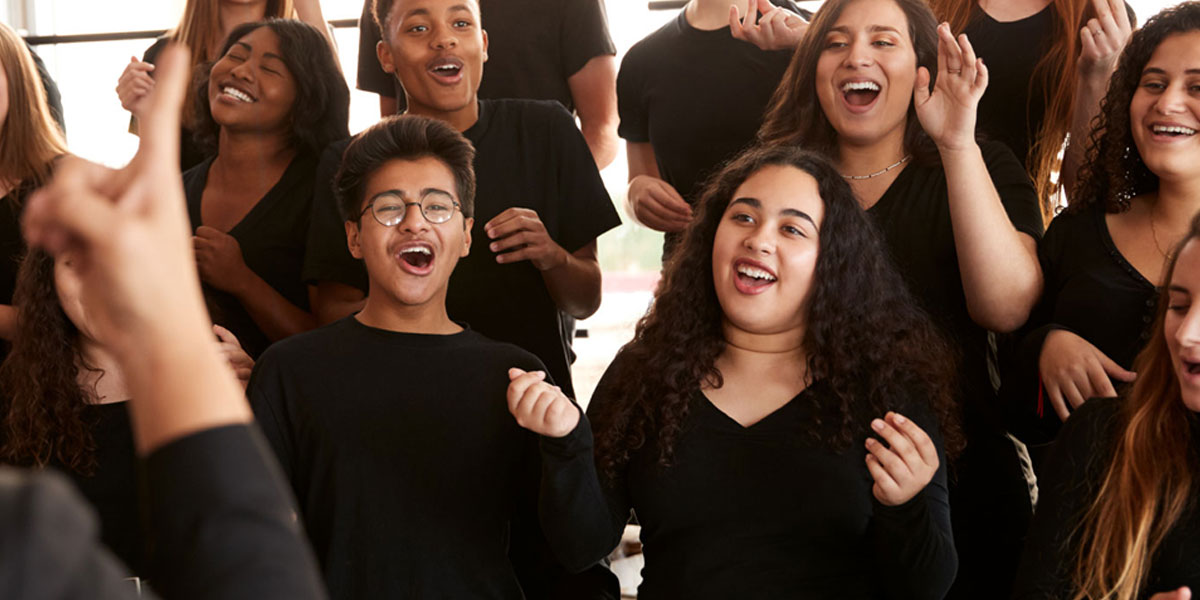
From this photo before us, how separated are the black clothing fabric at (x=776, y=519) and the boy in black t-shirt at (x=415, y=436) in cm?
11

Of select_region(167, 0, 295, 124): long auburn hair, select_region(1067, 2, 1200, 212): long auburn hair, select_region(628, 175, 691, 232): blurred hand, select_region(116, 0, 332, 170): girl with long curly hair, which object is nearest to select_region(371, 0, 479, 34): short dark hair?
select_region(116, 0, 332, 170): girl with long curly hair

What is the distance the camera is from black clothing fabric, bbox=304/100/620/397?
2.41 meters

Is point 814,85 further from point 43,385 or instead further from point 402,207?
point 43,385

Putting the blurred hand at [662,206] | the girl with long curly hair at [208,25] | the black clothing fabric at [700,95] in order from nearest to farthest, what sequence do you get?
the blurred hand at [662,206], the black clothing fabric at [700,95], the girl with long curly hair at [208,25]

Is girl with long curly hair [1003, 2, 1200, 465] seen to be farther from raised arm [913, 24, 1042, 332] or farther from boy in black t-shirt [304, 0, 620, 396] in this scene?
boy in black t-shirt [304, 0, 620, 396]

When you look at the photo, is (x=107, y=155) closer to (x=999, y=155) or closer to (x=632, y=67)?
(x=632, y=67)

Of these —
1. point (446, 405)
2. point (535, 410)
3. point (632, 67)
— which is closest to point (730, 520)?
point (535, 410)

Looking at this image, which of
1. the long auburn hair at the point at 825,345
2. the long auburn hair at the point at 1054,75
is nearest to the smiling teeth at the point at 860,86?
the long auburn hair at the point at 825,345

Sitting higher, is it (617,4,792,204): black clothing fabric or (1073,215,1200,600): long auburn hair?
(617,4,792,204): black clothing fabric

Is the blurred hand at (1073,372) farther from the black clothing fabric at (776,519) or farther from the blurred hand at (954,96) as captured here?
the blurred hand at (954,96)

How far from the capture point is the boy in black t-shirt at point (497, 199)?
2.42m

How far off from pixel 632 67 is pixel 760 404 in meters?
1.17

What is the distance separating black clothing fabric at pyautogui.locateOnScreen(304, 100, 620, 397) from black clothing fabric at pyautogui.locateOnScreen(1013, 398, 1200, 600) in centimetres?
104

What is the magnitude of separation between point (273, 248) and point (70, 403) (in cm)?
52
